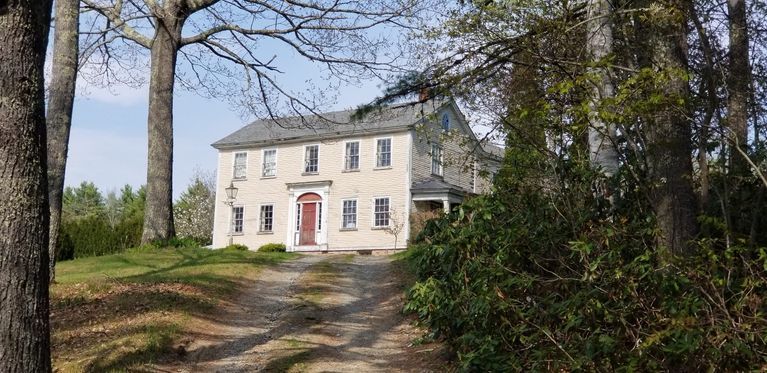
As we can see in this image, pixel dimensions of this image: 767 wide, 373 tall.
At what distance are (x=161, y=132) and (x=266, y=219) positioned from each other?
1338cm

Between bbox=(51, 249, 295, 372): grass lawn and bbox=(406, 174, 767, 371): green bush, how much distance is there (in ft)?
10.4

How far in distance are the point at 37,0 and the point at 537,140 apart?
198 inches

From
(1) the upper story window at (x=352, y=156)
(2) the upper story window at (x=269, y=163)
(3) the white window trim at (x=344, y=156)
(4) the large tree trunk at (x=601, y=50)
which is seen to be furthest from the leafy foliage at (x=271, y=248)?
(4) the large tree trunk at (x=601, y=50)

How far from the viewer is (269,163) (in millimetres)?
32312

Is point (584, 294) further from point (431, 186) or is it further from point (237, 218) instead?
point (237, 218)

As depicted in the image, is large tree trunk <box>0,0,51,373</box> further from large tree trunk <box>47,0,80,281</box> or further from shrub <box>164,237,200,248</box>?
shrub <box>164,237,200,248</box>

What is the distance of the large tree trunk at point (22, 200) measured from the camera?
5164mm

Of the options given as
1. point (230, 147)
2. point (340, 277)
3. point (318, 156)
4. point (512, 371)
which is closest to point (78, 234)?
point (230, 147)

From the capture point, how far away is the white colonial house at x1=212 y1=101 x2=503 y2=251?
2892 centimetres

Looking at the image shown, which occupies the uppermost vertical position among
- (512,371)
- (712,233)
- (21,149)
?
(21,149)

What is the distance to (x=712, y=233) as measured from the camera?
234 inches

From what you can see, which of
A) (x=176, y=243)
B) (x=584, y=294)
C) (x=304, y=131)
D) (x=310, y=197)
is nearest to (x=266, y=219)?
(x=310, y=197)

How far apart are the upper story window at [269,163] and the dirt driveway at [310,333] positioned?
1857cm

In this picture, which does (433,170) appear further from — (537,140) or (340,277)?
(537,140)
